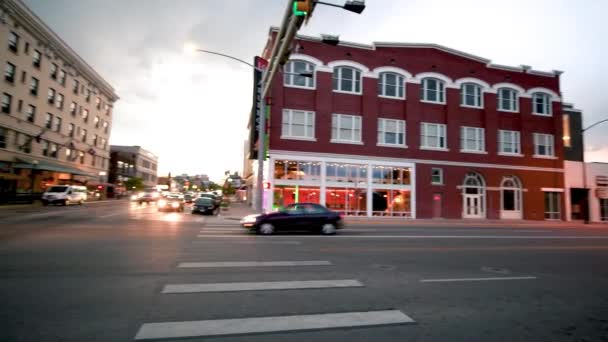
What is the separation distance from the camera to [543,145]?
3334 cm

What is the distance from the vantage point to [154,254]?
347 inches

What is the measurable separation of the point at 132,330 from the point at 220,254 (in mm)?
5120

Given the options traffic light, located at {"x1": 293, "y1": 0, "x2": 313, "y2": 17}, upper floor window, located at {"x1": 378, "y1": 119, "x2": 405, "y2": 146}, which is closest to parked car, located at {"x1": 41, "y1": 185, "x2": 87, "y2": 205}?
upper floor window, located at {"x1": 378, "y1": 119, "x2": 405, "y2": 146}

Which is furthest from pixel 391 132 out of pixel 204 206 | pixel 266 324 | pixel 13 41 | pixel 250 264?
pixel 13 41

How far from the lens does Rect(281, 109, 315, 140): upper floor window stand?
88.0 feet

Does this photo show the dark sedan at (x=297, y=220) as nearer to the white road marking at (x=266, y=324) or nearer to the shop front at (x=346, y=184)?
the white road marking at (x=266, y=324)

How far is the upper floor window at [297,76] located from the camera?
2733 cm

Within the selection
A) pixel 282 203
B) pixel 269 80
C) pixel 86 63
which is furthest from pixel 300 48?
pixel 86 63

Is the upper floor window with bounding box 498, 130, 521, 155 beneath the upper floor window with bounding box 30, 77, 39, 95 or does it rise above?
beneath

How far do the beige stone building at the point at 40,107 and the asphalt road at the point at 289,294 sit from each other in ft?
96.6

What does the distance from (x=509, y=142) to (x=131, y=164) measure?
8134cm

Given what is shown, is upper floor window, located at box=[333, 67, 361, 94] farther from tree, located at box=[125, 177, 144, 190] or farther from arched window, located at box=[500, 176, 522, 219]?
tree, located at box=[125, 177, 144, 190]

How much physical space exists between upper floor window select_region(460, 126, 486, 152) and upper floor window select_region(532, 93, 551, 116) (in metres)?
7.63

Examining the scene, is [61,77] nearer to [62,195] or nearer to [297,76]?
[62,195]
